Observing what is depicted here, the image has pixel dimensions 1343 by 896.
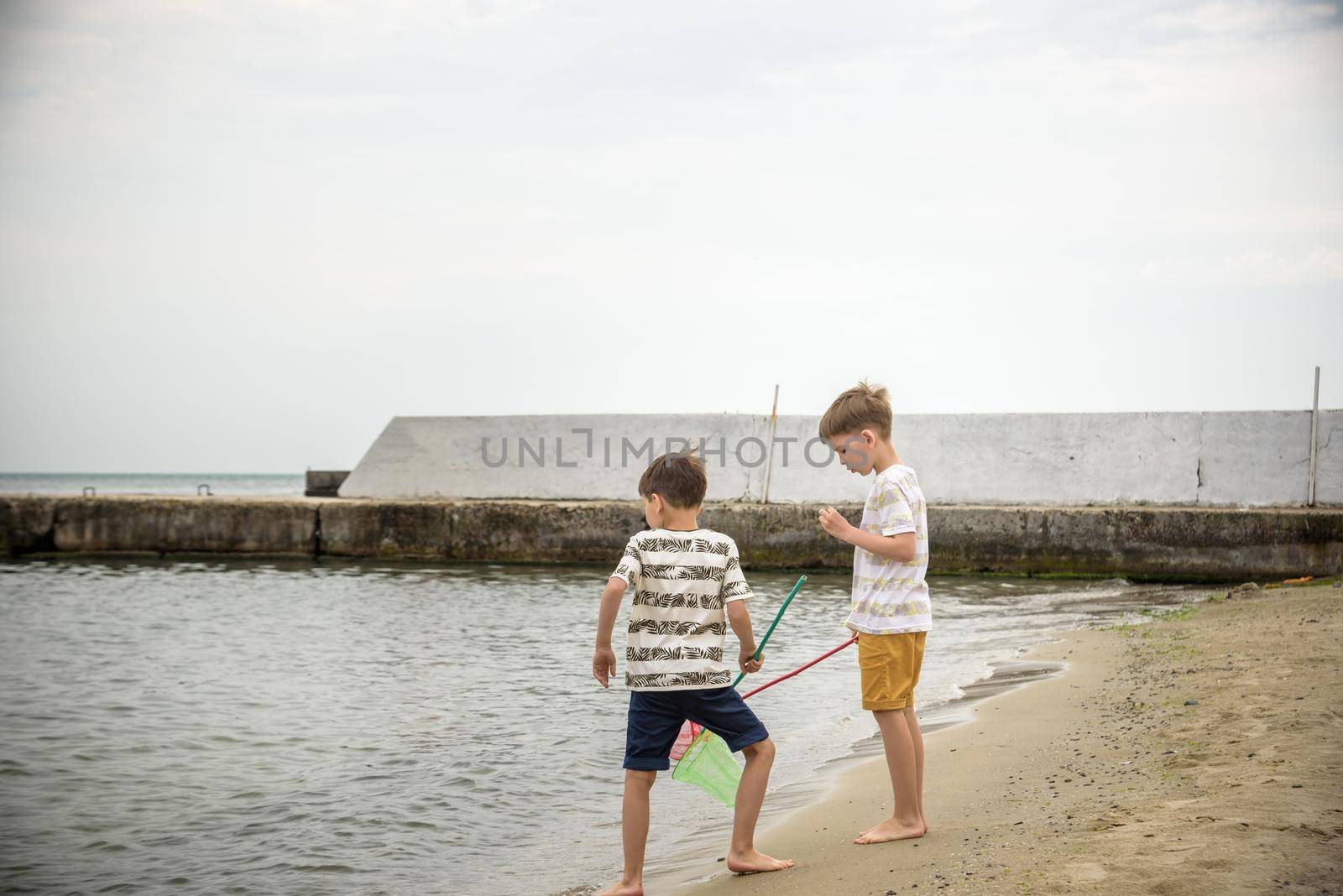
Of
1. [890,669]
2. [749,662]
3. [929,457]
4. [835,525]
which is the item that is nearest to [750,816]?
[749,662]

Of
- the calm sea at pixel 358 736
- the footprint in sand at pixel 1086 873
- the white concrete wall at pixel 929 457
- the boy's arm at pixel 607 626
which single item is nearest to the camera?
the footprint in sand at pixel 1086 873

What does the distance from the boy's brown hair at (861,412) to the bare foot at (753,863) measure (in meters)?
1.13

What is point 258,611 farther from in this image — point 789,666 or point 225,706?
point 789,666

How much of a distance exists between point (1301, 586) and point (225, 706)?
7.57m

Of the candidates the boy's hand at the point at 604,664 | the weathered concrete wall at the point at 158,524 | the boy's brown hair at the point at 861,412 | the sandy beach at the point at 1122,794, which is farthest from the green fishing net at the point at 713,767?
the weathered concrete wall at the point at 158,524

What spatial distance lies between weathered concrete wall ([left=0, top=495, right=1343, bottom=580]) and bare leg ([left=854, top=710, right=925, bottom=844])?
27.8 feet

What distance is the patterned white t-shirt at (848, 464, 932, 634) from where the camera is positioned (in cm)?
281

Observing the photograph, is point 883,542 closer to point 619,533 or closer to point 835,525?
point 835,525

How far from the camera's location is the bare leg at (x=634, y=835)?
2699 mm

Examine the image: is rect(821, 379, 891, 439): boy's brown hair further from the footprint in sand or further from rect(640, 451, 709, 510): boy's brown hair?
the footprint in sand

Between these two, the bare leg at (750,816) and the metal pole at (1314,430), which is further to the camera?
the metal pole at (1314,430)

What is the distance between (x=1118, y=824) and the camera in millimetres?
2484

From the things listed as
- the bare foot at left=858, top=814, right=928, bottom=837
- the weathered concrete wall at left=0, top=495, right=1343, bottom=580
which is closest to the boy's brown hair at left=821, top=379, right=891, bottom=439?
the bare foot at left=858, top=814, right=928, bottom=837

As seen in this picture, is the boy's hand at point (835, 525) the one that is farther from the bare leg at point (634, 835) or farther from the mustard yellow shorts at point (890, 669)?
the bare leg at point (634, 835)
